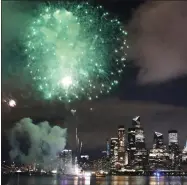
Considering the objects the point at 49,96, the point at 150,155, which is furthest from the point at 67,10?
the point at 150,155

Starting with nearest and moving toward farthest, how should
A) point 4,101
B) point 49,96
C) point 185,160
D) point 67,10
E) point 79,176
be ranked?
point 67,10
point 49,96
point 4,101
point 185,160
point 79,176

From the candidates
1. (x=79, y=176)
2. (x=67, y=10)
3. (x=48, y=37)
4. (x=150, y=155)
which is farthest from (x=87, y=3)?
(x=79, y=176)

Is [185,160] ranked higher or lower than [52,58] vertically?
lower

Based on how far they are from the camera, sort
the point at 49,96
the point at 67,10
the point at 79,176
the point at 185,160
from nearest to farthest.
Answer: the point at 67,10 → the point at 49,96 → the point at 185,160 → the point at 79,176

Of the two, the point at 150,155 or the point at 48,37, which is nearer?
the point at 48,37

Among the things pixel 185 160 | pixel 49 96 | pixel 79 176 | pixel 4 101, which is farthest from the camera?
pixel 79 176

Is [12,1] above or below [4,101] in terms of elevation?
above

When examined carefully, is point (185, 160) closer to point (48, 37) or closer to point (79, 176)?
point (48, 37)

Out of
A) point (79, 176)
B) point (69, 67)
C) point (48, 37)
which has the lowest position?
point (79, 176)

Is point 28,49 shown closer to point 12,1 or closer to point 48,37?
point 48,37
